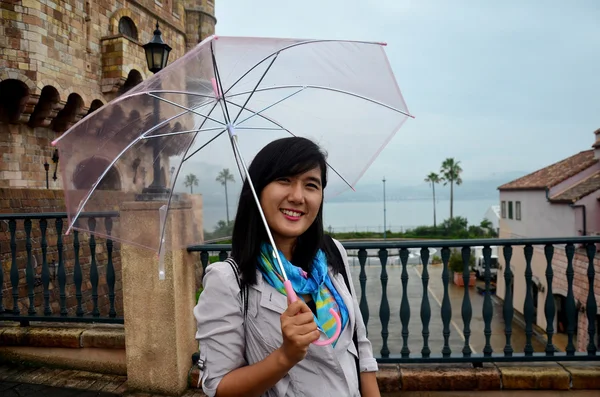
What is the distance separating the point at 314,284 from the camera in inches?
55.3

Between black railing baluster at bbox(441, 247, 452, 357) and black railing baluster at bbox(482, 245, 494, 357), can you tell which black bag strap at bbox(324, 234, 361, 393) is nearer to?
black railing baluster at bbox(441, 247, 452, 357)

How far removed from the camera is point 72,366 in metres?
3.56

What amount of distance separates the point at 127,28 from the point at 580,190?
2281cm

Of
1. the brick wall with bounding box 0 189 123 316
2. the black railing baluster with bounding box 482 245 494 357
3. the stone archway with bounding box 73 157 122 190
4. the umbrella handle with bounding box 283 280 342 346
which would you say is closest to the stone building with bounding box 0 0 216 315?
the brick wall with bounding box 0 189 123 316

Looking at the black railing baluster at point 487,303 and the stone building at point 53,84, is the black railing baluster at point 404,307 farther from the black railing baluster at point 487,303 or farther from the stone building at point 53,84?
the stone building at point 53,84

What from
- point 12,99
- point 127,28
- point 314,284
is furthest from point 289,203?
point 127,28

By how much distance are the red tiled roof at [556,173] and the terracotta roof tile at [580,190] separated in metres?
0.92

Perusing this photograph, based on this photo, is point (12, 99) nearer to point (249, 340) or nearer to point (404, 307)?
point (404, 307)

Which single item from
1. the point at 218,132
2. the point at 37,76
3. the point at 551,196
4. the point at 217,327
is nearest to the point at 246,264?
the point at 217,327

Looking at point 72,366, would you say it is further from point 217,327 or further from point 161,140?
point 217,327

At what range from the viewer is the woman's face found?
1.36m

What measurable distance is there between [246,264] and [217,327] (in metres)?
0.21

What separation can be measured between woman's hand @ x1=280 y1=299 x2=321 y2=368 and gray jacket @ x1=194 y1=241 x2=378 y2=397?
16cm

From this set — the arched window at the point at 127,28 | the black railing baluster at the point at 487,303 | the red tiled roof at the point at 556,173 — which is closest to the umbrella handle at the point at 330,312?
the black railing baluster at the point at 487,303
